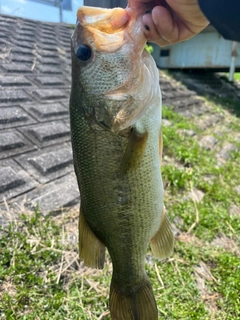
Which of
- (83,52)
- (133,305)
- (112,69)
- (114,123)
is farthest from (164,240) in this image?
Result: (83,52)

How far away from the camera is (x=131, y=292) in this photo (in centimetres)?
178

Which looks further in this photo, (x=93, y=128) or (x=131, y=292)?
(x=131, y=292)

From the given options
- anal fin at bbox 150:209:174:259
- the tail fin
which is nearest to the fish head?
anal fin at bbox 150:209:174:259

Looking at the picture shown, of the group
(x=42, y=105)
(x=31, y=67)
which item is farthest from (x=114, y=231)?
(x=31, y=67)

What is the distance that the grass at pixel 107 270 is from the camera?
94.5 inches

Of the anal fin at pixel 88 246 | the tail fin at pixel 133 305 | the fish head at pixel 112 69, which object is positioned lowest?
the tail fin at pixel 133 305

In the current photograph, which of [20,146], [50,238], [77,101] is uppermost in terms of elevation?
[77,101]

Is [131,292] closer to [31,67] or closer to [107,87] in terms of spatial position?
[107,87]

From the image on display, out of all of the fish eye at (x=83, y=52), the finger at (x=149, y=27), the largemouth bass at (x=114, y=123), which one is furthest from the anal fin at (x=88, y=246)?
the finger at (x=149, y=27)

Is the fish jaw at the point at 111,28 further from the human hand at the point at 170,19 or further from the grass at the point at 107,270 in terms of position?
the grass at the point at 107,270

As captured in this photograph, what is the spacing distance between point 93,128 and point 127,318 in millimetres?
1059

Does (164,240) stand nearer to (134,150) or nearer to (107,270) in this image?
(134,150)

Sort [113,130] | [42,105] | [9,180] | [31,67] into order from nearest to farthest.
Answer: [113,130] < [9,180] < [42,105] < [31,67]

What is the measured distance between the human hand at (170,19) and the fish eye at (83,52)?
11.6 inches
